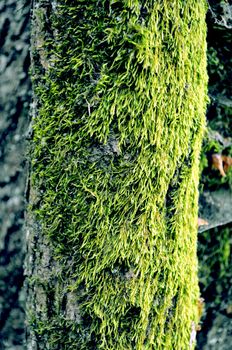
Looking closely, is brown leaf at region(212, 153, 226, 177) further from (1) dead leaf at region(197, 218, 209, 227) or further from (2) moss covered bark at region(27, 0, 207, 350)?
(2) moss covered bark at region(27, 0, 207, 350)

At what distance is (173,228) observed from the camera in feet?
4.30

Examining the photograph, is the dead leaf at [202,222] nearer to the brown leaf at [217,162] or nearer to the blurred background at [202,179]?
the blurred background at [202,179]

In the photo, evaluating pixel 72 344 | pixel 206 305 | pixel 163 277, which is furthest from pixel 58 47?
pixel 206 305

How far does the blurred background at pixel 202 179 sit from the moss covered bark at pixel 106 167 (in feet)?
2.37

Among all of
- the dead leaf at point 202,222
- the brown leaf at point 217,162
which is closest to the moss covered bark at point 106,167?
the dead leaf at point 202,222

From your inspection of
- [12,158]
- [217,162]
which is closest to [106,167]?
[12,158]

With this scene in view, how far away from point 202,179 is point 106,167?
1004 mm

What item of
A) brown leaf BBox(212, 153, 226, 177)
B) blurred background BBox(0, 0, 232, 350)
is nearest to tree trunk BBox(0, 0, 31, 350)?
blurred background BBox(0, 0, 232, 350)

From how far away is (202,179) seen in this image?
6.93ft

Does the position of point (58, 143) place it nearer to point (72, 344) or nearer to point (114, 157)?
point (114, 157)

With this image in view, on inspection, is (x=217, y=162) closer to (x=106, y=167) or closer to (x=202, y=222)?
(x=202, y=222)

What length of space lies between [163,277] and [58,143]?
0.50 meters

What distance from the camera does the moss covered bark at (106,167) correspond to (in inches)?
46.4

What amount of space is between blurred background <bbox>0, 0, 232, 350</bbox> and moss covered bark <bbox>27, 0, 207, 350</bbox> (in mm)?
724
